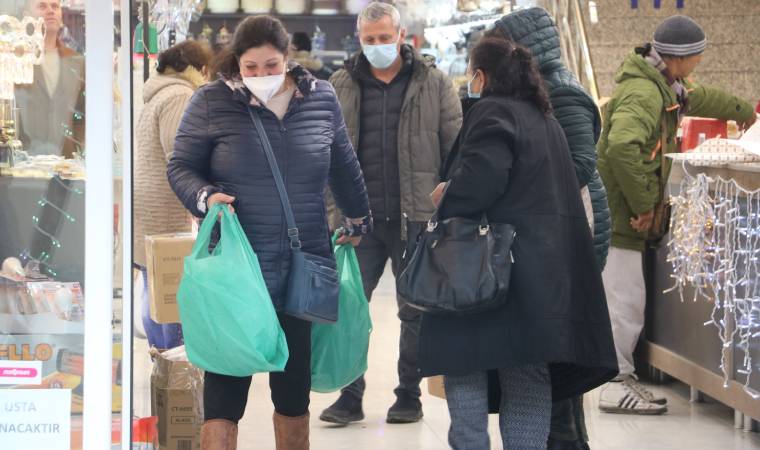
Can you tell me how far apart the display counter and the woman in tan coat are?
6.64 ft

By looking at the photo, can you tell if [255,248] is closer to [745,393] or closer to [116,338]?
[116,338]

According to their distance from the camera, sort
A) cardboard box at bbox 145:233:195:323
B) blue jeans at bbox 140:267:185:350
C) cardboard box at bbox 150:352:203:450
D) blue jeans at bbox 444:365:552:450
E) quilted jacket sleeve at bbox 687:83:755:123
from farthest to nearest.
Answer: quilted jacket sleeve at bbox 687:83:755:123, blue jeans at bbox 140:267:185:350, cardboard box at bbox 150:352:203:450, cardboard box at bbox 145:233:195:323, blue jeans at bbox 444:365:552:450

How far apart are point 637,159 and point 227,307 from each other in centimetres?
248

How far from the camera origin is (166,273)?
13.2ft

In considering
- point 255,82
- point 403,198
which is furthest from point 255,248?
point 403,198

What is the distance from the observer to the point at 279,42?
3664 millimetres

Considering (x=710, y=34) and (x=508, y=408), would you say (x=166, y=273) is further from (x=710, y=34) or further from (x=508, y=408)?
(x=710, y=34)

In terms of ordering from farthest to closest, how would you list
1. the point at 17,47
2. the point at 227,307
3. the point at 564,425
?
the point at 564,425 < the point at 227,307 < the point at 17,47

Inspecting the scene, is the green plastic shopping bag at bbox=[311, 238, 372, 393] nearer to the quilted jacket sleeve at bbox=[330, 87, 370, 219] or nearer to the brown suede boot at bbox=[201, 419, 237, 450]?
the quilted jacket sleeve at bbox=[330, 87, 370, 219]

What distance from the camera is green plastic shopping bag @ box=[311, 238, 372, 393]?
4004mm

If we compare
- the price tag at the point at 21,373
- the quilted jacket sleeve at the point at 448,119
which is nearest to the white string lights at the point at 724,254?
the quilted jacket sleeve at the point at 448,119

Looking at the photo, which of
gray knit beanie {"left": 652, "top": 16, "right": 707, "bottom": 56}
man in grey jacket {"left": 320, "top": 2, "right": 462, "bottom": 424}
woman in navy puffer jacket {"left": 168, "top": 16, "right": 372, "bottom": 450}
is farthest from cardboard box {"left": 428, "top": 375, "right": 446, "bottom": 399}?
gray knit beanie {"left": 652, "top": 16, "right": 707, "bottom": 56}

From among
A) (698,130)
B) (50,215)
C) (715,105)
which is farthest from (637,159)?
(50,215)

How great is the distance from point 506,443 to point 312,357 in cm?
70
